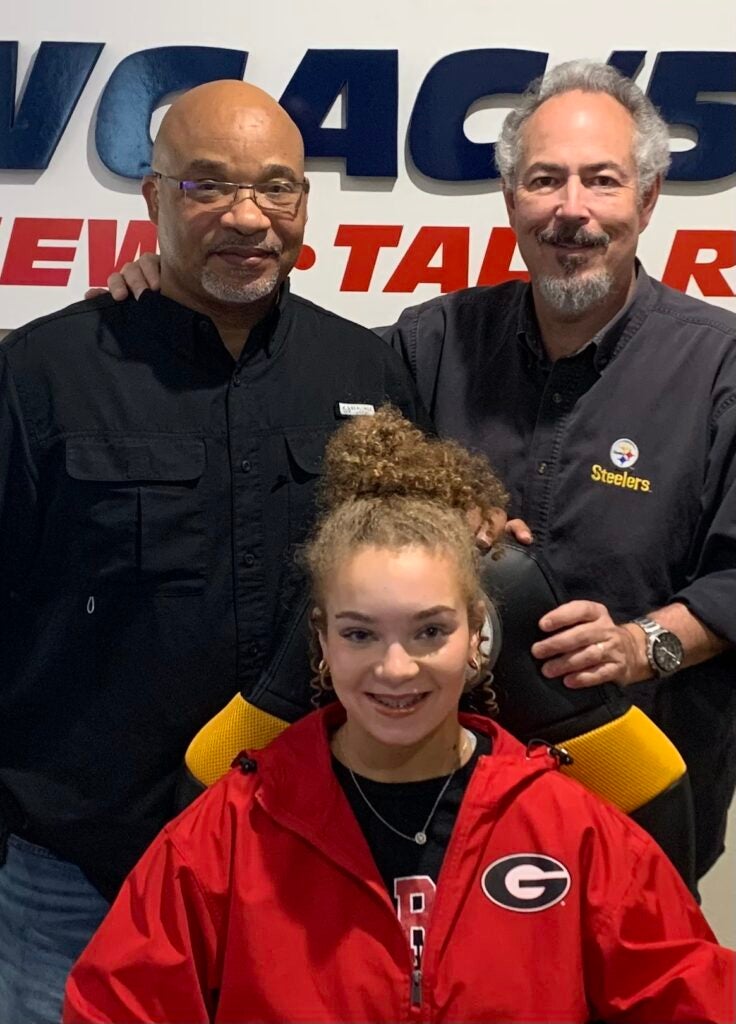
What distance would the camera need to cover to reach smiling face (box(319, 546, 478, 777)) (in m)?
1.74

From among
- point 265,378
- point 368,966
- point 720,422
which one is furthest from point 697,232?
point 368,966

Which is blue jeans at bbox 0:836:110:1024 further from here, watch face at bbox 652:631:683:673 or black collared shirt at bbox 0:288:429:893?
watch face at bbox 652:631:683:673

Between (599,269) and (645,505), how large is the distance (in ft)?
1.49

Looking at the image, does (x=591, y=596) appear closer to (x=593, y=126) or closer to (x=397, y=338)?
(x=397, y=338)

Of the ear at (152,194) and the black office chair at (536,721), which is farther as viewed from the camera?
the ear at (152,194)

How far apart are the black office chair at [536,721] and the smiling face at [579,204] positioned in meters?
0.72

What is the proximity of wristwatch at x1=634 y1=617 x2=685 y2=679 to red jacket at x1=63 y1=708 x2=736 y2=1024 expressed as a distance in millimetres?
374

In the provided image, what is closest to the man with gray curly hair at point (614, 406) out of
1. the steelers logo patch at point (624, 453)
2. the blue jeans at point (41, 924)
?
the steelers logo patch at point (624, 453)

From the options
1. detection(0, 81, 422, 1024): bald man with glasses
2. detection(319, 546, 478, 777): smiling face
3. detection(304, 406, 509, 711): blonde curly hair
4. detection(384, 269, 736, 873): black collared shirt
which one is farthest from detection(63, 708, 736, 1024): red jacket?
detection(384, 269, 736, 873): black collared shirt

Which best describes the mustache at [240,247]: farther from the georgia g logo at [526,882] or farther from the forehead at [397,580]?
the georgia g logo at [526,882]

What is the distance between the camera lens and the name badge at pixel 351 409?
2.20 metres

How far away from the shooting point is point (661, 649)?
211 centimetres

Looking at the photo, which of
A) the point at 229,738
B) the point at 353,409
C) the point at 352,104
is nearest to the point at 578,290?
the point at 353,409

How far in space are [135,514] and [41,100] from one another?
137 centimetres
